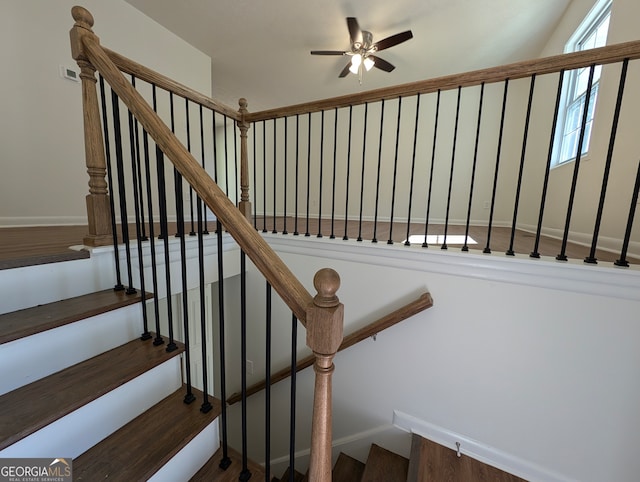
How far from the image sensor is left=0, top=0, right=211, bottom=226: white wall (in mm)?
2086

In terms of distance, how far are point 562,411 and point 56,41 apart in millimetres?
4498

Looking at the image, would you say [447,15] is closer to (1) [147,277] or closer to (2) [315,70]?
(2) [315,70]

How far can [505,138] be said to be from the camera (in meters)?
4.02

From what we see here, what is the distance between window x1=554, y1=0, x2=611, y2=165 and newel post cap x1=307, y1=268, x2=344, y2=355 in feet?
9.22

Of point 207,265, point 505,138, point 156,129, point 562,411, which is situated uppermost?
point 505,138

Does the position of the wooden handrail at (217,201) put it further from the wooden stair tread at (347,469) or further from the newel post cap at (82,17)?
the wooden stair tread at (347,469)

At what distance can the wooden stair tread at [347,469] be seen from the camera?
1.91 m

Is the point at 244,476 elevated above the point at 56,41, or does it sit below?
below

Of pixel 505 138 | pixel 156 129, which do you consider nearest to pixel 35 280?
pixel 156 129

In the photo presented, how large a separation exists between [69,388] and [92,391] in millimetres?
86

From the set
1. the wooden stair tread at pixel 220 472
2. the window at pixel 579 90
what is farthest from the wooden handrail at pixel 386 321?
the window at pixel 579 90

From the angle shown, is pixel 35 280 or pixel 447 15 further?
pixel 447 15

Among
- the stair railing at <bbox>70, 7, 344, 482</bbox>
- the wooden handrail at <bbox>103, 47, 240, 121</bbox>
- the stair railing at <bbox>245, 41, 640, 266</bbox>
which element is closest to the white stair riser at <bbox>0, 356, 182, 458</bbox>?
the stair railing at <bbox>70, 7, 344, 482</bbox>

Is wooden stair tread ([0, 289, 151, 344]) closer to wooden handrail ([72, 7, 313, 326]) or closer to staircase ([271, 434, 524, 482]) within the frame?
wooden handrail ([72, 7, 313, 326])
